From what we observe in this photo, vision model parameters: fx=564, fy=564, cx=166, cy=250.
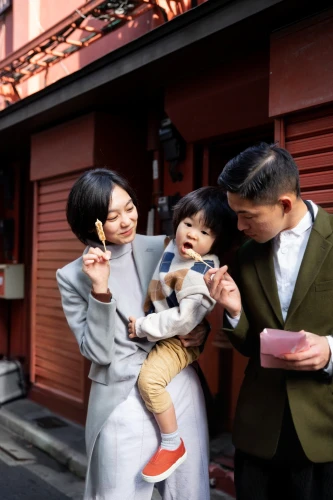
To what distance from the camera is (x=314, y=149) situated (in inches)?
147

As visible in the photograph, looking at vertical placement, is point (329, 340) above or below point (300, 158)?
below

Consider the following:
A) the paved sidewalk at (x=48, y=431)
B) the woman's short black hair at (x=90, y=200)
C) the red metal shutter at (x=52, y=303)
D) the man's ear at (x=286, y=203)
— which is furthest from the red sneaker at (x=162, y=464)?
the red metal shutter at (x=52, y=303)

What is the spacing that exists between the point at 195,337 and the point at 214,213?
59 cm

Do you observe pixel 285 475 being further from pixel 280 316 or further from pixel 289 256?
pixel 289 256

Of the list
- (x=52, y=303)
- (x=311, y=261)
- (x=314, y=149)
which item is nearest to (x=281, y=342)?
(x=311, y=261)

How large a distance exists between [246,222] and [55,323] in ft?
17.6

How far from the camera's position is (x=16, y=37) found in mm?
9297

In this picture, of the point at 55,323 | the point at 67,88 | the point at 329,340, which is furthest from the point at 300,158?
the point at 55,323

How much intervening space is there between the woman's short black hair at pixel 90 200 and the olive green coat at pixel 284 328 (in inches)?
26.4

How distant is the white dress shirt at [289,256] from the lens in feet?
7.47

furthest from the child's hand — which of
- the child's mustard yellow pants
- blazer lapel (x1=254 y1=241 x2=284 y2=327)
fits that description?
blazer lapel (x1=254 y1=241 x2=284 y2=327)

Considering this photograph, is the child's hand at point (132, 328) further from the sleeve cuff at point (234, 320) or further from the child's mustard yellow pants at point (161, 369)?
the sleeve cuff at point (234, 320)

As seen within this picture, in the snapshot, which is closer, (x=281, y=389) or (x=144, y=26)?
(x=281, y=389)

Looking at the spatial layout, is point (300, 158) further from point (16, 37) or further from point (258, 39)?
point (16, 37)
